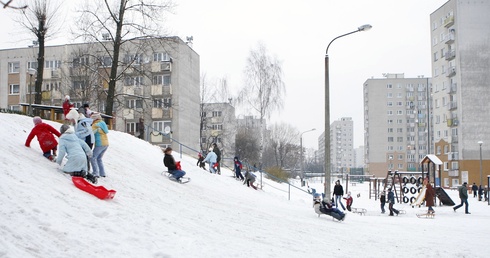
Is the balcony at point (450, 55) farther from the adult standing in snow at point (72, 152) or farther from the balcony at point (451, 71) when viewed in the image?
the adult standing in snow at point (72, 152)

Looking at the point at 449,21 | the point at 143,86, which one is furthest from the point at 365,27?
the point at 449,21

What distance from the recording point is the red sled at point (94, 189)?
33.5 ft

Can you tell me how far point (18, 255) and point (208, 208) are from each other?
7.36m

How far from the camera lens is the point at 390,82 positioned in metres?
103

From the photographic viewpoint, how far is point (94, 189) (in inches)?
402

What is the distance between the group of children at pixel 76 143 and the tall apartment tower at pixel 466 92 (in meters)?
54.1

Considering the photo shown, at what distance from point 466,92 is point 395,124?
145 feet

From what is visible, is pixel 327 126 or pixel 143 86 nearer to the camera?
pixel 327 126

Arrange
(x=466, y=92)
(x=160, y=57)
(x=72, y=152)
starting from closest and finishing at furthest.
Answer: (x=72, y=152) → (x=160, y=57) → (x=466, y=92)

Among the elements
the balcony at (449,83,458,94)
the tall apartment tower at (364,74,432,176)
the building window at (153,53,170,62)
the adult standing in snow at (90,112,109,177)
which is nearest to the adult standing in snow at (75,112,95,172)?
the adult standing in snow at (90,112,109,177)

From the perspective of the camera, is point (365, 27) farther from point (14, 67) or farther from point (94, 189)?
point (14, 67)

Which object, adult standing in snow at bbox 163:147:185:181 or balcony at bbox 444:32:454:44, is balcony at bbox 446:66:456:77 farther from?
adult standing in snow at bbox 163:147:185:181

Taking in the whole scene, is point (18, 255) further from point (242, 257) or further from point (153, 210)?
point (153, 210)

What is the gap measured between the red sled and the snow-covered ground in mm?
155
